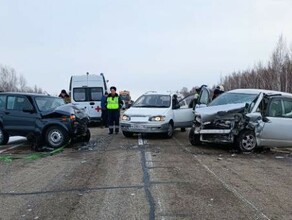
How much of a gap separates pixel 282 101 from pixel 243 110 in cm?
120

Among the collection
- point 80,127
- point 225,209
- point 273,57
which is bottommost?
point 225,209

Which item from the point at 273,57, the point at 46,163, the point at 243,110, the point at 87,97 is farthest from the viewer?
the point at 273,57

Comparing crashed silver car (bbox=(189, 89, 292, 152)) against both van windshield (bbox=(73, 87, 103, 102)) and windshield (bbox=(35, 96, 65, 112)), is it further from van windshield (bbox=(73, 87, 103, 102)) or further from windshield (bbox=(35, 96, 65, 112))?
van windshield (bbox=(73, 87, 103, 102))

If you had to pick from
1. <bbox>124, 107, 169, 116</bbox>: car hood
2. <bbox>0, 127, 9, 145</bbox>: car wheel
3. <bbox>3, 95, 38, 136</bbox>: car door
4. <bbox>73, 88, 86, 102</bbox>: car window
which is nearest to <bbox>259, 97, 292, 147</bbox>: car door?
<bbox>124, 107, 169, 116</bbox>: car hood

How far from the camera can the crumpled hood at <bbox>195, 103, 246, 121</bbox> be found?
458 inches

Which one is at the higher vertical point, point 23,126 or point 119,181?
point 23,126

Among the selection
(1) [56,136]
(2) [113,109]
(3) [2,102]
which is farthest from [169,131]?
(3) [2,102]

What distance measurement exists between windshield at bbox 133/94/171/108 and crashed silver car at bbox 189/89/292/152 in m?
3.74

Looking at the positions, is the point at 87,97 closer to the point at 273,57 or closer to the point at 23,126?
the point at 23,126

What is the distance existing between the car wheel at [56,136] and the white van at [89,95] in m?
8.95

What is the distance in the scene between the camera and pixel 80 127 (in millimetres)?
12922

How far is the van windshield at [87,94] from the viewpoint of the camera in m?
21.4

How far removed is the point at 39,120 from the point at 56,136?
0.70 m

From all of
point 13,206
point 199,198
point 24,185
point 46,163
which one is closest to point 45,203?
point 13,206
